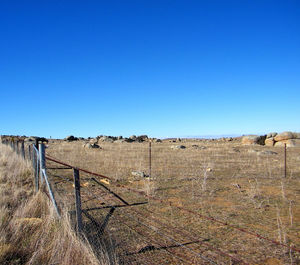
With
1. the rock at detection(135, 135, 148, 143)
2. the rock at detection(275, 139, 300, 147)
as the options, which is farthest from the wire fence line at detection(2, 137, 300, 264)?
the rock at detection(135, 135, 148, 143)

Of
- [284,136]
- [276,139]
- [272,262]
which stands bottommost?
[272,262]

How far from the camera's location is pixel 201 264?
3.64 m

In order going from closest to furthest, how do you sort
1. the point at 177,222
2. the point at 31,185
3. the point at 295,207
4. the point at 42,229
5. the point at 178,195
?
1. the point at 42,229
2. the point at 177,222
3. the point at 295,207
4. the point at 178,195
5. the point at 31,185

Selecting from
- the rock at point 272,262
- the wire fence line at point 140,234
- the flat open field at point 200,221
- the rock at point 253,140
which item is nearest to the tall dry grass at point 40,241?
the wire fence line at point 140,234

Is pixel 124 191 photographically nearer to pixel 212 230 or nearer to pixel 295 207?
pixel 212 230

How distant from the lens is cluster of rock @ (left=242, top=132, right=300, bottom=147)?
100ft

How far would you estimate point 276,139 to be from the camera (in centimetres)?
3231

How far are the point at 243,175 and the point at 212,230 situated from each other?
21.8ft

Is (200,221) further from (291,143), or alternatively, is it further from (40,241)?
(291,143)

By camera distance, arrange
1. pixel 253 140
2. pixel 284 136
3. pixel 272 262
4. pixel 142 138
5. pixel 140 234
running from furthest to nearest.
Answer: pixel 142 138 < pixel 253 140 < pixel 284 136 < pixel 140 234 < pixel 272 262

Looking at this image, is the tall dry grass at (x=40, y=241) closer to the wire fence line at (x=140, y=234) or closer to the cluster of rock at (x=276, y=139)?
the wire fence line at (x=140, y=234)

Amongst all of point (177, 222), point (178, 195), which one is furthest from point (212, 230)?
point (178, 195)

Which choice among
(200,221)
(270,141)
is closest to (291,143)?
(270,141)

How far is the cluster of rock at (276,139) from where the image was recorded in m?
30.5
